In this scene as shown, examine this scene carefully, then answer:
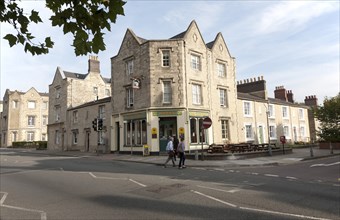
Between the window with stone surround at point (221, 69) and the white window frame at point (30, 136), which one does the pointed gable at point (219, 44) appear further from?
the white window frame at point (30, 136)

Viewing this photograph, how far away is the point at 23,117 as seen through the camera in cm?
5888

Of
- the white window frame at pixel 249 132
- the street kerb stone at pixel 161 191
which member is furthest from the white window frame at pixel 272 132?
the street kerb stone at pixel 161 191

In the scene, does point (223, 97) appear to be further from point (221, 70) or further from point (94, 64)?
point (94, 64)

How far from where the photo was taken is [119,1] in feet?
11.1

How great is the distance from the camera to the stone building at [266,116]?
1270 inches

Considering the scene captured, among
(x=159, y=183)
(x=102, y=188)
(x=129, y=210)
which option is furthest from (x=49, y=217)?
(x=159, y=183)

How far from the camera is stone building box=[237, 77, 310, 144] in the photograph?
32250mm

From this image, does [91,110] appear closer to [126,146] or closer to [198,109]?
[126,146]

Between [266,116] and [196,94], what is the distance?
543 inches

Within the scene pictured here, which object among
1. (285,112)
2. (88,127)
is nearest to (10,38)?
(88,127)

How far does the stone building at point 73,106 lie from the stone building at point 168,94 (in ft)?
20.4

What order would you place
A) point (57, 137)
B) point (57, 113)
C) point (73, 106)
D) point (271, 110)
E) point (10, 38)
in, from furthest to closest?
1. point (57, 113)
2. point (57, 137)
3. point (73, 106)
4. point (271, 110)
5. point (10, 38)

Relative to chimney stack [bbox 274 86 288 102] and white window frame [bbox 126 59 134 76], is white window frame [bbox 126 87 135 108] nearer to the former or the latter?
white window frame [bbox 126 59 134 76]

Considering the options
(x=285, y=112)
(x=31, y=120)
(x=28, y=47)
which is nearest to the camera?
(x=28, y=47)
